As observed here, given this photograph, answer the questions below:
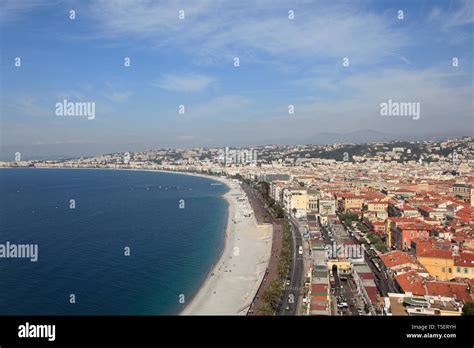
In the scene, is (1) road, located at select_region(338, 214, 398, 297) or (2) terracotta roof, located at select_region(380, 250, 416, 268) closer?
(1) road, located at select_region(338, 214, 398, 297)

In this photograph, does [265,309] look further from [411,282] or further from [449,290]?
[449,290]

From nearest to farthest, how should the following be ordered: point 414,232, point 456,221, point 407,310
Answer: point 407,310 < point 414,232 < point 456,221

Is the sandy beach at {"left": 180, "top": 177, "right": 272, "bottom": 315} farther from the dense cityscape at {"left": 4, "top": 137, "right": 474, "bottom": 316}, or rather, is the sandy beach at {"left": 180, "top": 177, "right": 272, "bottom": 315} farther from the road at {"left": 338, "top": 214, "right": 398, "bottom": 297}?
the road at {"left": 338, "top": 214, "right": 398, "bottom": 297}

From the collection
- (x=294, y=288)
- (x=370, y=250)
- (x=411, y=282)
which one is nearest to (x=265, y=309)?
(x=294, y=288)

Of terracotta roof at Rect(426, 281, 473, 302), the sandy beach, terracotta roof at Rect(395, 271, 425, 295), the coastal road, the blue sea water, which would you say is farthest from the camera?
→ the blue sea water

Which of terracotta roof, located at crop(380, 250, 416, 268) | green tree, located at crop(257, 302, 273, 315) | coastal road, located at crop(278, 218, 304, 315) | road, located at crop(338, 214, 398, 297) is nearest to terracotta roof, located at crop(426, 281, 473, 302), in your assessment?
road, located at crop(338, 214, 398, 297)

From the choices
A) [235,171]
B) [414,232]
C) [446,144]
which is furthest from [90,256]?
[446,144]
